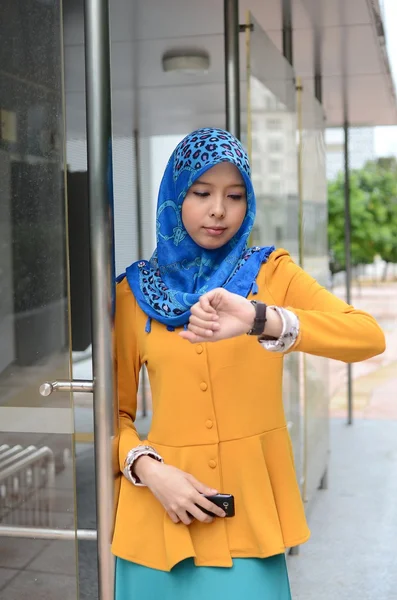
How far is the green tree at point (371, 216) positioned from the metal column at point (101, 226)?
25.5 metres

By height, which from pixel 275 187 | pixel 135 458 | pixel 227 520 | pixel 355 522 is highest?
pixel 275 187

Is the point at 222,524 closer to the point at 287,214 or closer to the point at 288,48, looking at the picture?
the point at 287,214

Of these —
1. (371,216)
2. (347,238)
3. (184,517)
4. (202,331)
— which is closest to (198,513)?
(184,517)

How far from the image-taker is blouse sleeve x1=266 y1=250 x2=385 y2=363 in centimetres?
142

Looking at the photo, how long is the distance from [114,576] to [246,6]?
8.29 ft

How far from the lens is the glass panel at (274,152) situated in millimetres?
2981

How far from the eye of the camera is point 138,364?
168cm

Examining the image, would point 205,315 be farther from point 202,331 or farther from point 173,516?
point 173,516

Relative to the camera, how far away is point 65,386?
1673 mm

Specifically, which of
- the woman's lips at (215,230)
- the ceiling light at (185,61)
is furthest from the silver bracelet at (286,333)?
the ceiling light at (185,61)

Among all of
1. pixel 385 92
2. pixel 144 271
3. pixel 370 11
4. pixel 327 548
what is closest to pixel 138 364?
pixel 144 271

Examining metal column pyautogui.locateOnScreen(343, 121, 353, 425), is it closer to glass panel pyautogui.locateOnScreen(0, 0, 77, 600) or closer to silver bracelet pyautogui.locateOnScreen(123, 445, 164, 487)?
glass panel pyautogui.locateOnScreen(0, 0, 77, 600)

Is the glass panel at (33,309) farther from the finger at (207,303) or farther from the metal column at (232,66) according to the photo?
the metal column at (232,66)

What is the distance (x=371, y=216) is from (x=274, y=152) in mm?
25746
